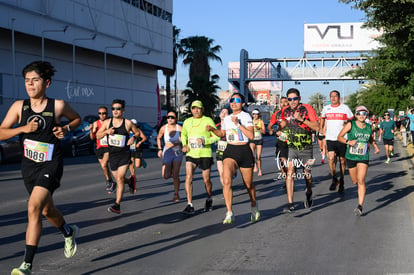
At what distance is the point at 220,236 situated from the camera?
781cm

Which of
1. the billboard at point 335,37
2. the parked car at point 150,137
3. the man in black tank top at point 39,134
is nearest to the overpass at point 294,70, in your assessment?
the billboard at point 335,37

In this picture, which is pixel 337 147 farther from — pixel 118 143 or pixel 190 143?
pixel 118 143

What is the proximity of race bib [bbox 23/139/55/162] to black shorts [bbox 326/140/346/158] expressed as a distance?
27.7 ft

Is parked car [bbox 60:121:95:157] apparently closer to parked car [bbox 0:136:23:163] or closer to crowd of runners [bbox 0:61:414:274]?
parked car [bbox 0:136:23:163]

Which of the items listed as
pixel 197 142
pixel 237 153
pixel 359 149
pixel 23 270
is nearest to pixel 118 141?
pixel 197 142

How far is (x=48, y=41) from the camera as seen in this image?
3781 centimetres

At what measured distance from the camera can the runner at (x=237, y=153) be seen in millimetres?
8656

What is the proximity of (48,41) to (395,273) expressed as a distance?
3468cm

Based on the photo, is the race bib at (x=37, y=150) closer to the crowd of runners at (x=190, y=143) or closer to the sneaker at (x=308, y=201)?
the crowd of runners at (x=190, y=143)

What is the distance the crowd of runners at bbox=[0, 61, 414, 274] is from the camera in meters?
5.78

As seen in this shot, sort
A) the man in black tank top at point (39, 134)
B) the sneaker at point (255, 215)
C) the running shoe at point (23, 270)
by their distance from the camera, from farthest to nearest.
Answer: the sneaker at point (255, 215), the man in black tank top at point (39, 134), the running shoe at point (23, 270)

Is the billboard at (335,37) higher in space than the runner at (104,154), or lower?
A: higher

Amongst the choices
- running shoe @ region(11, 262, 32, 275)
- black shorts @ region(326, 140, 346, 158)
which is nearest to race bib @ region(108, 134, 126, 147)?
running shoe @ region(11, 262, 32, 275)

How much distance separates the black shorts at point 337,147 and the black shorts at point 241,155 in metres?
4.88
